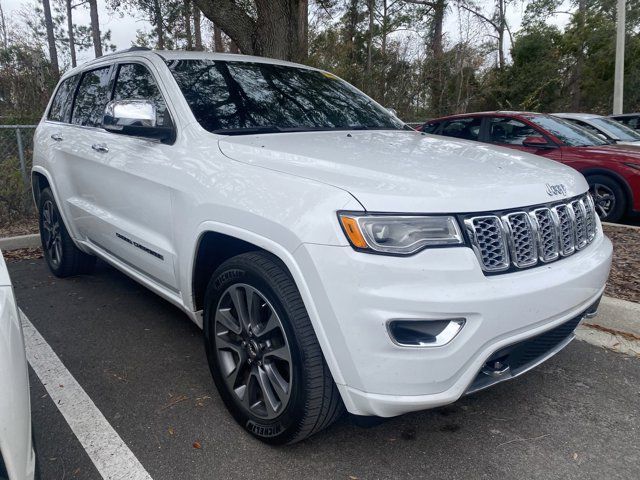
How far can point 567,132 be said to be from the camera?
7.33 m

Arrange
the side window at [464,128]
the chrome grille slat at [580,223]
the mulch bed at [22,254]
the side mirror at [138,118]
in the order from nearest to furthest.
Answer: the chrome grille slat at [580,223]
the side mirror at [138,118]
the mulch bed at [22,254]
the side window at [464,128]

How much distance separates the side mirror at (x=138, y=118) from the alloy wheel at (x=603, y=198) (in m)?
5.93

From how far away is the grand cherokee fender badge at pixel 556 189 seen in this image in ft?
7.39

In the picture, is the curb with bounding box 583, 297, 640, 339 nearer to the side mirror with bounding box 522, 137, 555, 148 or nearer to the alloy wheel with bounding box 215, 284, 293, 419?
the alloy wheel with bounding box 215, 284, 293, 419

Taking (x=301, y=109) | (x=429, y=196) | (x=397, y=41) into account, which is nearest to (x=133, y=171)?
(x=301, y=109)

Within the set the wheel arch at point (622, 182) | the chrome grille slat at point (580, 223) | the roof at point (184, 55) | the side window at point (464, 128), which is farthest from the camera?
the side window at point (464, 128)

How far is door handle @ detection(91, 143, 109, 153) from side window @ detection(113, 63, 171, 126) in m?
0.36

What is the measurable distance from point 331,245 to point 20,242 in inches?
212

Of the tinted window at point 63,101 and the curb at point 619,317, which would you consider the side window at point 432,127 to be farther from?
the tinted window at point 63,101

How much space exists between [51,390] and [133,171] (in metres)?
1.32

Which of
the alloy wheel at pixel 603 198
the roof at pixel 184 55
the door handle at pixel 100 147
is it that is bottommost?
the alloy wheel at pixel 603 198

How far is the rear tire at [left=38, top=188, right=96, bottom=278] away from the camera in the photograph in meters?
4.57

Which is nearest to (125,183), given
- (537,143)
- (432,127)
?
(537,143)

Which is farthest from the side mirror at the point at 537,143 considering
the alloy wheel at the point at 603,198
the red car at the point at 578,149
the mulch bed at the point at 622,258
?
the mulch bed at the point at 622,258
